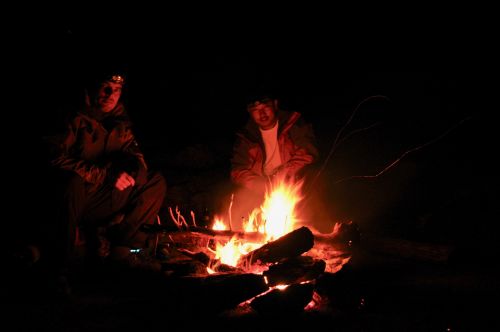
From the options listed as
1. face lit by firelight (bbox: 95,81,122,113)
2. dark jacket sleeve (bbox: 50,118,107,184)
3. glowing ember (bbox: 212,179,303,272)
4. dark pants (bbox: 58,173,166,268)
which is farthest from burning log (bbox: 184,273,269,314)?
face lit by firelight (bbox: 95,81,122,113)

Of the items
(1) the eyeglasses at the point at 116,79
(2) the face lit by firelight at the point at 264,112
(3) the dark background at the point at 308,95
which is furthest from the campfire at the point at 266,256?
(1) the eyeglasses at the point at 116,79

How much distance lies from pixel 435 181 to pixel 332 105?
2953 mm

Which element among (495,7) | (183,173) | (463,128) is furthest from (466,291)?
(495,7)

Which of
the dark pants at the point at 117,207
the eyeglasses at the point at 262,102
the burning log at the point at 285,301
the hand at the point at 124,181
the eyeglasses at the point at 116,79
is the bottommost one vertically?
the burning log at the point at 285,301

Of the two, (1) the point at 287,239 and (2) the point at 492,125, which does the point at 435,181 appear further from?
(1) the point at 287,239

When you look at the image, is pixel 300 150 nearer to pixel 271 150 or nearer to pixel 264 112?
pixel 271 150

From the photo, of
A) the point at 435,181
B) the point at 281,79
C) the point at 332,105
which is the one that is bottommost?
Result: the point at 435,181

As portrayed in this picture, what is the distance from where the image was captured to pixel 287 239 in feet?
14.5

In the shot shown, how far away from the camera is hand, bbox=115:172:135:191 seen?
17.4 feet

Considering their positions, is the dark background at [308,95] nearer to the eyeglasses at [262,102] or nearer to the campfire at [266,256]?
the eyeglasses at [262,102]

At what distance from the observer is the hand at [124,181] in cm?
530

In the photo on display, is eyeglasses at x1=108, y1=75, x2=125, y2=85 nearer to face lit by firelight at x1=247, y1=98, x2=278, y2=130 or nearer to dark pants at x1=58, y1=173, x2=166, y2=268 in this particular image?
dark pants at x1=58, y1=173, x2=166, y2=268

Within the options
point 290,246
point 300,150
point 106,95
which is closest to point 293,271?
point 290,246

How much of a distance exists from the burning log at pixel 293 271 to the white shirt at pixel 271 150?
2.69m
